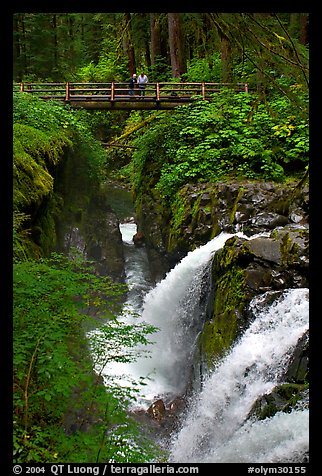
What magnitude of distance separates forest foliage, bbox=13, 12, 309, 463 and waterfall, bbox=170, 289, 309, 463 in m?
0.93

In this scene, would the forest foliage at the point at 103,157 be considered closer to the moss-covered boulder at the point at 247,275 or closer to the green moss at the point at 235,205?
the green moss at the point at 235,205

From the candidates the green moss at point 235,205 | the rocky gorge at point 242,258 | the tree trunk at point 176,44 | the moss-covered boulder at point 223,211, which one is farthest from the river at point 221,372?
the tree trunk at point 176,44

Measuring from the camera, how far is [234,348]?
275 inches

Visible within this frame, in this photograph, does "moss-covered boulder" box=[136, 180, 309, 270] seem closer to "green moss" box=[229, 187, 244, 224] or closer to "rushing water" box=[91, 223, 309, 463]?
"green moss" box=[229, 187, 244, 224]

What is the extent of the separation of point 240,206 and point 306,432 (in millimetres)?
6040

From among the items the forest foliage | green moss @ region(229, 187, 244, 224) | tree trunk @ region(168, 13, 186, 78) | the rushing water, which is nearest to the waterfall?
the rushing water

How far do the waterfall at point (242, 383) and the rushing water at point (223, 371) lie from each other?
14mm

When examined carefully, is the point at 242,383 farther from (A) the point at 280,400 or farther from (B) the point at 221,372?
(A) the point at 280,400

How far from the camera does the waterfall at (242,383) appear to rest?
20.1 feet

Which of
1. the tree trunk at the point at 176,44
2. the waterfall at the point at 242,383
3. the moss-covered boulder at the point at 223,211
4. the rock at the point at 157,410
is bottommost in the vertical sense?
the rock at the point at 157,410

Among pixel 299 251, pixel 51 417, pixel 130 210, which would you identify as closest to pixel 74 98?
pixel 130 210

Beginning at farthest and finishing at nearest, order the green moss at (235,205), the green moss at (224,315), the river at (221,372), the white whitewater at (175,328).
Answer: the green moss at (235,205) < the white whitewater at (175,328) < the green moss at (224,315) < the river at (221,372)

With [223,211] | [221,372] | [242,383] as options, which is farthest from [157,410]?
[223,211]
